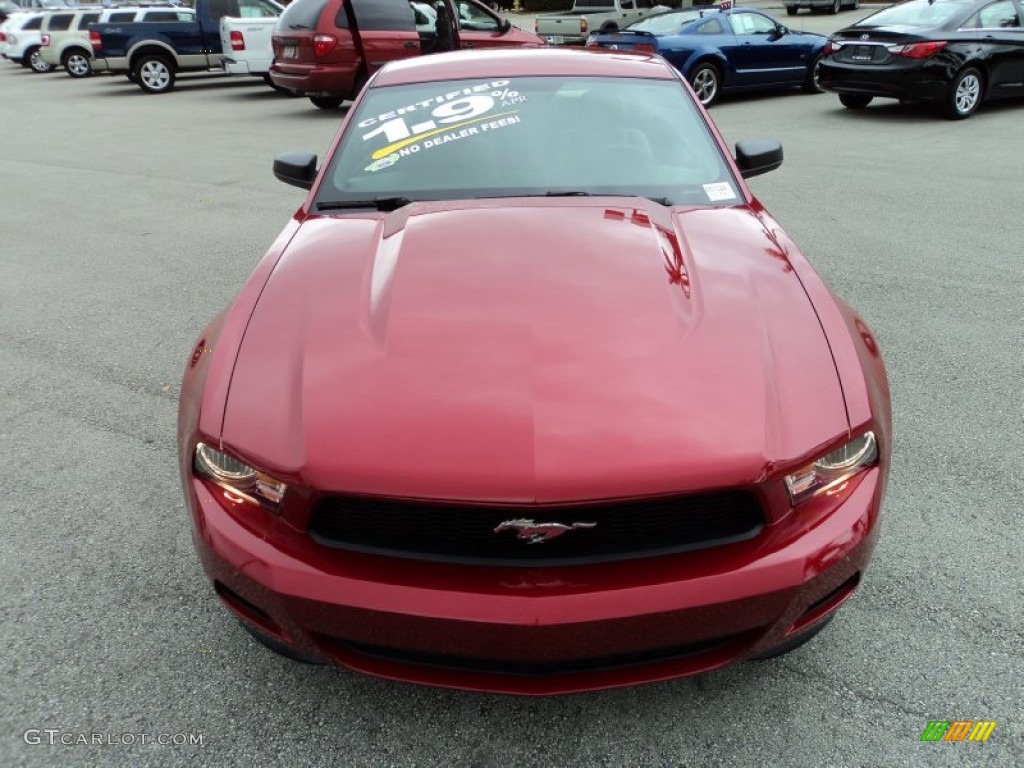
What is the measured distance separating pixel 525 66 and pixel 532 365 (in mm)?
2106

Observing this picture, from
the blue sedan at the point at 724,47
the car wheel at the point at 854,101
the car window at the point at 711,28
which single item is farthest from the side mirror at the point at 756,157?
the car window at the point at 711,28

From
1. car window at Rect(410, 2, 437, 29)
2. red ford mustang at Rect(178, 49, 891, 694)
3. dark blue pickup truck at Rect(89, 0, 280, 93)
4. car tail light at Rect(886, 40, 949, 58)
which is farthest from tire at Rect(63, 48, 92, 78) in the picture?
red ford mustang at Rect(178, 49, 891, 694)

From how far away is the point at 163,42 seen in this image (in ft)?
57.1

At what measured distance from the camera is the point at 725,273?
248 centimetres

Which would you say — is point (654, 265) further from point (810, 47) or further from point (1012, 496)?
point (810, 47)

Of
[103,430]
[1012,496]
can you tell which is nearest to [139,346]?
[103,430]

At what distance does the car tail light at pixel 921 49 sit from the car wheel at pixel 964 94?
0.44 m

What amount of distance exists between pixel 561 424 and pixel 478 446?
19 centimetres

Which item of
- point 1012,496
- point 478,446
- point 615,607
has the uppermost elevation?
point 478,446

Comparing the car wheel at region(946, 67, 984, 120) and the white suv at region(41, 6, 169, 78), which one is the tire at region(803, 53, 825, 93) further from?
the white suv at region(41, 6, 169, 78)

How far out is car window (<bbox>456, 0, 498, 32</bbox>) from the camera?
13.4m

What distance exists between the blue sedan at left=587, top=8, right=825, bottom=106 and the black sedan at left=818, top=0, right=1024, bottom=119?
5.24 ft

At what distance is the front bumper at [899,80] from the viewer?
10.4 meters

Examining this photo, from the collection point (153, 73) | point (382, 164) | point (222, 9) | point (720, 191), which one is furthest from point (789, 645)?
point (153, 73)
